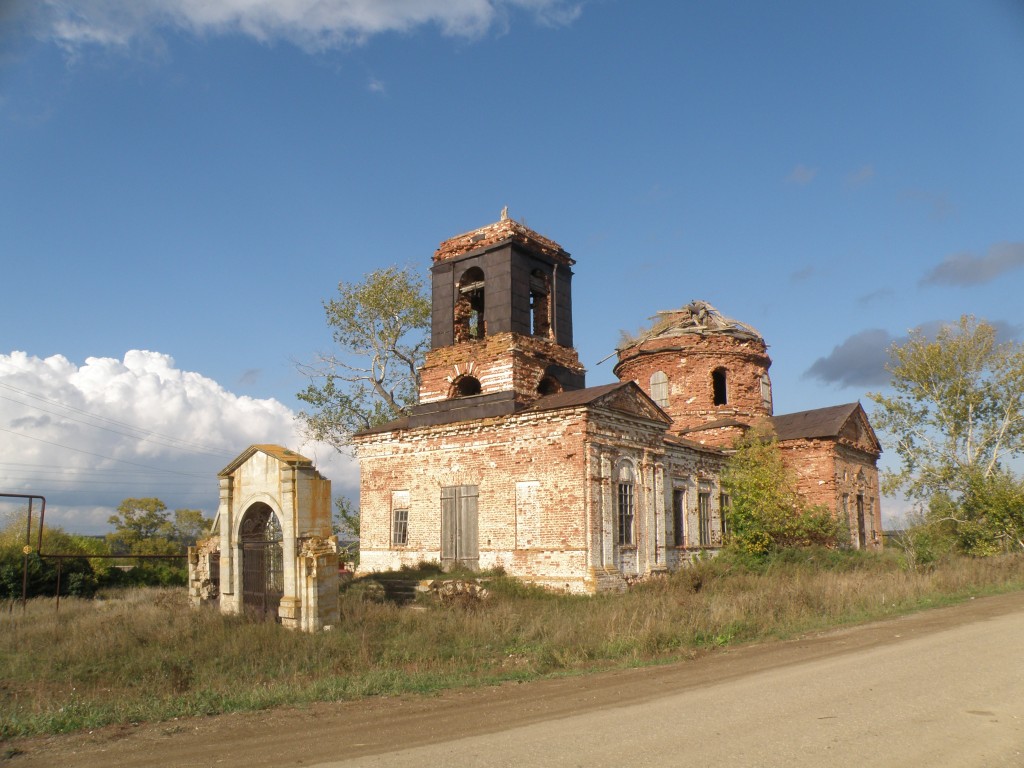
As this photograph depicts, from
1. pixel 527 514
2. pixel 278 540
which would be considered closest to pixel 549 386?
pixel 527 514

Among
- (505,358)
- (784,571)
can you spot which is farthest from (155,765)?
(784,571)

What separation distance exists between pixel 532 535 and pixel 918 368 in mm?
19215

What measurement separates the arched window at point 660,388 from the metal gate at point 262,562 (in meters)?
18.3

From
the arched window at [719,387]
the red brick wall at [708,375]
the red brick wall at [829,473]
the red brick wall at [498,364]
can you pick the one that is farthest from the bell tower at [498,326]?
the arched window at [719,387]

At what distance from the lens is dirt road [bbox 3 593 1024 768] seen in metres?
6.16

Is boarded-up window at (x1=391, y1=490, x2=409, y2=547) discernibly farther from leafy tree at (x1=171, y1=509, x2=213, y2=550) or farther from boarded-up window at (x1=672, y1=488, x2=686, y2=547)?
leafy tree at (x1=171, y1=509, x2=213, y2=550)

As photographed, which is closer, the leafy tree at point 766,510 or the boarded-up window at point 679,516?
the boarded-up window at point 679,516

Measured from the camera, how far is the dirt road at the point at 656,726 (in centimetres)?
616

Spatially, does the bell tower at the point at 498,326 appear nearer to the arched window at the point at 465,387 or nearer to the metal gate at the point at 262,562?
the arched window at the point at 465,387

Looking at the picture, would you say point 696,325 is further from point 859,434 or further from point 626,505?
point 626,505

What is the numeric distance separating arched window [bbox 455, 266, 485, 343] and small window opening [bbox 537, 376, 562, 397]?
2619 millimetres

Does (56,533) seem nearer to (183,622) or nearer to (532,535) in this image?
(183,622)

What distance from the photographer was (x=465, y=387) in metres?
23.0

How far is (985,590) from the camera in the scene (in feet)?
61.3
